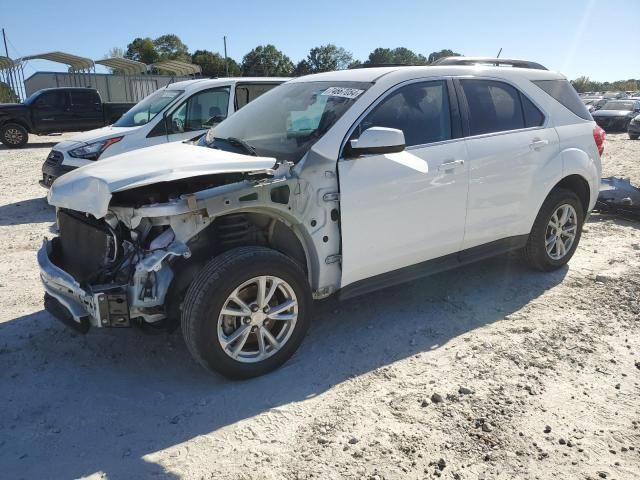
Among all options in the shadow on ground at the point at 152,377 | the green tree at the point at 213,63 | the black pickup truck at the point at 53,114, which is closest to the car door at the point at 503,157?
the shadow on ground at the point at 152,377

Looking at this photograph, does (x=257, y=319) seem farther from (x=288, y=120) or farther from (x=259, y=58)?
(x=259, y=58)

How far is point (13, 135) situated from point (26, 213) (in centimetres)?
1065

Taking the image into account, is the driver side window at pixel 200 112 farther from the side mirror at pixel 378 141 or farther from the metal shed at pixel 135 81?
the metal shed at pixel 135 81

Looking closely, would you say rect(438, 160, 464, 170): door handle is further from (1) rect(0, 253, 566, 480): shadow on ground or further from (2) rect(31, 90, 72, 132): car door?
(2) rect(31, 90, 72, 132): car door

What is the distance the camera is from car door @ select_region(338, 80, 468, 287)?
3.58m

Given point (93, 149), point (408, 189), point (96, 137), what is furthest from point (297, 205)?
point (96, 137)

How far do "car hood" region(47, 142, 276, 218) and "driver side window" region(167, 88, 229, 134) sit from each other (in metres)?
4.59

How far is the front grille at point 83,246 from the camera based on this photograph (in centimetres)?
328

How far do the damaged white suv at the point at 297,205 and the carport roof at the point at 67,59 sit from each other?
72.9 feet

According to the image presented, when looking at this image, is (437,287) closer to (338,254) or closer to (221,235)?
(338,254)

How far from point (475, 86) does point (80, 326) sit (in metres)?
3.47

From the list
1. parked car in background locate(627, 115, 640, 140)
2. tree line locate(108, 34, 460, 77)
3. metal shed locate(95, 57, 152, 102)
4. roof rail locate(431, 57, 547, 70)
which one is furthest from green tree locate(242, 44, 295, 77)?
roof rail locate(431, 57, 547, 70)

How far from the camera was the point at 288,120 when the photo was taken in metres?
4.00

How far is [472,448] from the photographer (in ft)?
8.97
